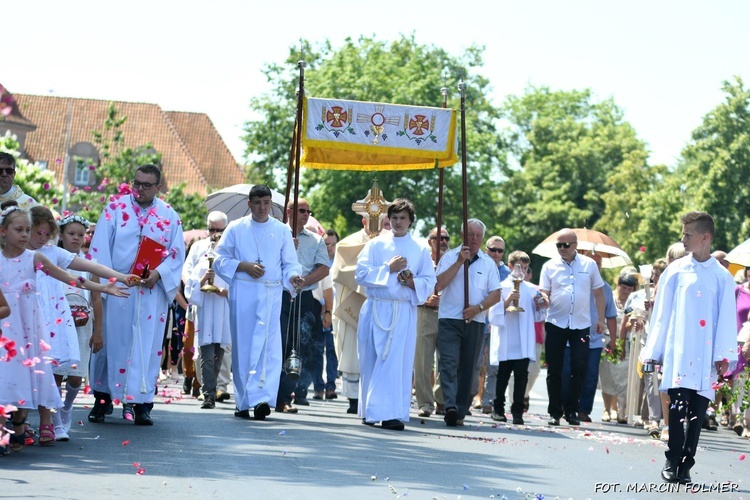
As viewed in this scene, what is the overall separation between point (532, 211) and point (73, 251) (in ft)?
240

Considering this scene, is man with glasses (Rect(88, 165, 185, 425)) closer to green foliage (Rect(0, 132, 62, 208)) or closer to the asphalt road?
the asphalt road

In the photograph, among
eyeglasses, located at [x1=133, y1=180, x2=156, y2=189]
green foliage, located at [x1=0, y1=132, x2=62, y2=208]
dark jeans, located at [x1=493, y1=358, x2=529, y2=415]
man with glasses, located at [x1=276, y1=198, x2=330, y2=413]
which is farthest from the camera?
green foliage, located at [x1=0, y1=132, x2=62, y2=208]

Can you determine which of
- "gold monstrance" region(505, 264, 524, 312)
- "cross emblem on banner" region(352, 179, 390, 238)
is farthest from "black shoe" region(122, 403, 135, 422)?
"cross emblem on banner" region(352, 179, 390, 238)

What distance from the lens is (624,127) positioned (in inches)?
3580

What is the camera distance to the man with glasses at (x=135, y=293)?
13.8 meters

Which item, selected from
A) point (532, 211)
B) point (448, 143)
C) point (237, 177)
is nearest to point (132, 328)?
point (448, 143)

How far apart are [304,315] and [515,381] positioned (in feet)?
8.46

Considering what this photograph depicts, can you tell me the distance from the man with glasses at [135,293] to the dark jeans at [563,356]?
546 centimetres

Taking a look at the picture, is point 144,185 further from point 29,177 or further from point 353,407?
point 29,177

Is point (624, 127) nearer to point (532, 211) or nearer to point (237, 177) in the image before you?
point (532, 211)

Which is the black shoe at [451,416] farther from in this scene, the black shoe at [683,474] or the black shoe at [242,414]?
the black shoe at [683,474]

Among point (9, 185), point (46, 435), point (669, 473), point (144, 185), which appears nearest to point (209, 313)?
point (144, 185)

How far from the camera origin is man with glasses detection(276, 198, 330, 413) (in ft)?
53.3

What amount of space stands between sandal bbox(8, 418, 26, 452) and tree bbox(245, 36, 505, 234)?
1842 inches
